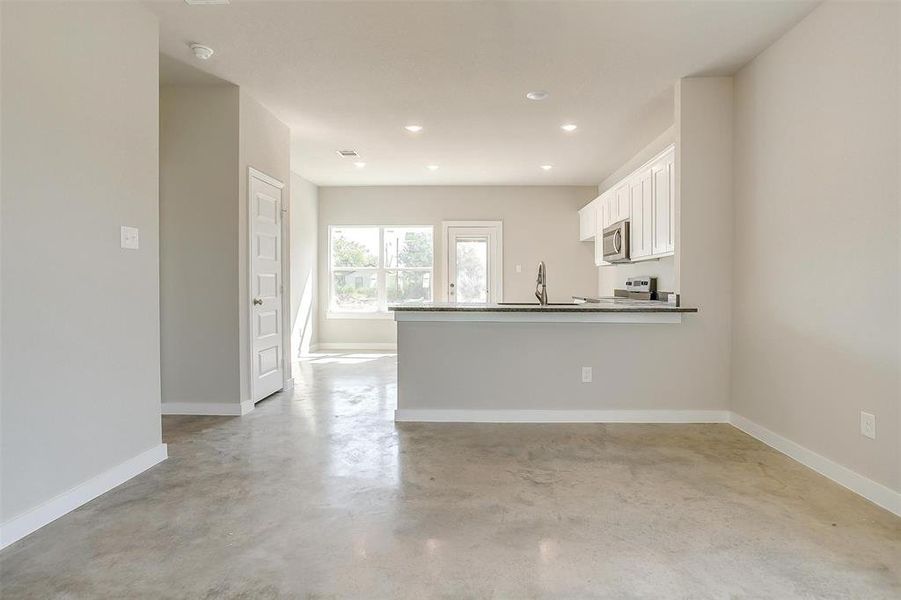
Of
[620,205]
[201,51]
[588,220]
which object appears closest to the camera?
[201,51]

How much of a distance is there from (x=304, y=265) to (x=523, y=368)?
465 cm

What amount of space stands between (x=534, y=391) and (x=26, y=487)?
2.95 meters

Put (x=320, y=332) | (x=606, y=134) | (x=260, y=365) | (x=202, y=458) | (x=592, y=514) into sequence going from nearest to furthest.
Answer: (x=592, y=514), (x=202, y=458), (x=260, y=365), (x=606, y=134), (x=320, y=332)

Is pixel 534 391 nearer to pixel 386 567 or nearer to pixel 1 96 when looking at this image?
pixel 386 567

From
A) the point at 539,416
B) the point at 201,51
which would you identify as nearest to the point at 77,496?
the point at 201,51

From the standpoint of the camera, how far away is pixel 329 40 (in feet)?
10.3

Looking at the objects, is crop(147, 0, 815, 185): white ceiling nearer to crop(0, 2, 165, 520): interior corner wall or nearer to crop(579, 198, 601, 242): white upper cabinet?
crop(0, 2, 165, 520): interior corner wall

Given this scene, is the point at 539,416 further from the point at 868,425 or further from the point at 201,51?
the point at 201,51

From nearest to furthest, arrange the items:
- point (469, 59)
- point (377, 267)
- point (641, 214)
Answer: point (469, 59) < point (641, 214) < point (377, 267)

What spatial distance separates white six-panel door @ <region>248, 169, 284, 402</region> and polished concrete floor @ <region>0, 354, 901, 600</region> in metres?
1.09

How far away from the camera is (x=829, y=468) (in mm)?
2695

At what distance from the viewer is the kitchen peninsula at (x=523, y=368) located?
12.4ft

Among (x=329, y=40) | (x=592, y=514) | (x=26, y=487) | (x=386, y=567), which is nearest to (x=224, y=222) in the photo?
(x=329, y=40)

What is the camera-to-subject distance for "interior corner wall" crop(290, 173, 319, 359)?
23.1ft
